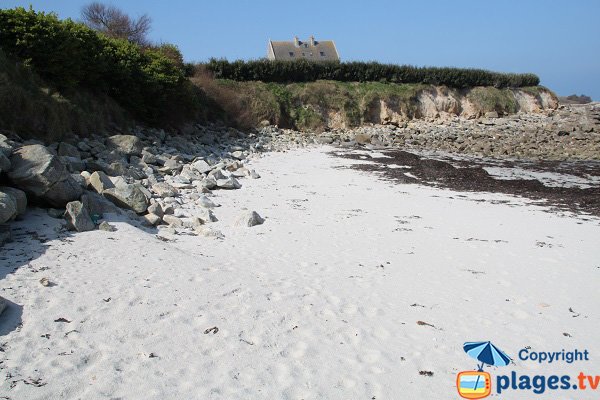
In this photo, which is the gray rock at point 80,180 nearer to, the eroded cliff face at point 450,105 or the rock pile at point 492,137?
the rock pile at point 492,137

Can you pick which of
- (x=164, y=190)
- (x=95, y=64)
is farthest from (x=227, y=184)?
(x=95, y=64)

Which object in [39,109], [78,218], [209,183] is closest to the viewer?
[78,218]

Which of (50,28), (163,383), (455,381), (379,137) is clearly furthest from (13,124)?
(379,137)

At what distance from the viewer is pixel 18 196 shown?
609 centimetres

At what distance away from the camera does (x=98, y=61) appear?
547 inches

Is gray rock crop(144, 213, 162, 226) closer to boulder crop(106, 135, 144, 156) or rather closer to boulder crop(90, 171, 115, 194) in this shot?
boulder crop(90, 171, 115, 194)

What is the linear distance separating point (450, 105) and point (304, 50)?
19.4 metres

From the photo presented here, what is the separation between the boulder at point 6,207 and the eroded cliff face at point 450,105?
76.3 feet

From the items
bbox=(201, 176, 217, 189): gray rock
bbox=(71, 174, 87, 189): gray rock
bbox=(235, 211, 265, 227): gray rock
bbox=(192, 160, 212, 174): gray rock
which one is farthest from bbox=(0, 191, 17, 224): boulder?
bbox=(192, 160, 212, 174): gray rock

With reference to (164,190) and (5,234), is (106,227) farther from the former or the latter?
(164,190)

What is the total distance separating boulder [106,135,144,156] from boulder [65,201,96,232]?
5.14 meters

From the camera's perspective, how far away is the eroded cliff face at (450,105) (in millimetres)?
29500

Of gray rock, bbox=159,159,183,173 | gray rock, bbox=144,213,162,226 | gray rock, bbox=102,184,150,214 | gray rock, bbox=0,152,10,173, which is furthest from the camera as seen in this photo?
gray rock, bbox=159,159,183,173

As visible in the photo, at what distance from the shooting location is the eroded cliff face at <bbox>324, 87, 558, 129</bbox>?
96.8ft
